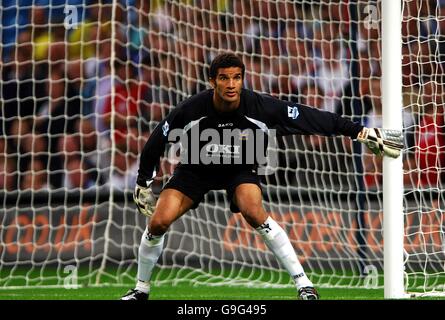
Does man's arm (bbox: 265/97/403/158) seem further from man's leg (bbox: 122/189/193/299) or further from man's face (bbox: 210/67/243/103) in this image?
man's leg (bbox: 122/189/193/299)

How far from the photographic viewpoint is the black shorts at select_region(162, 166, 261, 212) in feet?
21.5

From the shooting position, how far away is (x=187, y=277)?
30.9ft

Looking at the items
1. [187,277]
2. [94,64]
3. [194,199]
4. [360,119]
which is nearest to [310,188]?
[360,119]

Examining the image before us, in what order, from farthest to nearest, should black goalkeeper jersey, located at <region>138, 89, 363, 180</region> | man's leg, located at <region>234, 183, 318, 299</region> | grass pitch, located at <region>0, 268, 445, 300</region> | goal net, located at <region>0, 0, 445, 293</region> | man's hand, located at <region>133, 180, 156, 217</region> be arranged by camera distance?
goal net, located at <region>0, 0, 445, 293</region> < grass pitch, located at <region>0, 268, 445, 300</region> < man's hand, located at <region>133, 180, 156, 217</region> < black goalkeeper jersey, located at <region>138, 89, 363, 180</region> < man's leg, located at <region>234, 183, 318, 299</region>

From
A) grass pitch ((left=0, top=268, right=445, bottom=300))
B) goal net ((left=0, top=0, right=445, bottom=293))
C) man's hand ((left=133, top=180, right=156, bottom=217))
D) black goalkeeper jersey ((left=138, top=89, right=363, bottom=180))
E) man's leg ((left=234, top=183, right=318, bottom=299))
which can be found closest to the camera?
man's leg ((left=234, top=183, right=318, bottom=299))

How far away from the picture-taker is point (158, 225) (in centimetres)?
647

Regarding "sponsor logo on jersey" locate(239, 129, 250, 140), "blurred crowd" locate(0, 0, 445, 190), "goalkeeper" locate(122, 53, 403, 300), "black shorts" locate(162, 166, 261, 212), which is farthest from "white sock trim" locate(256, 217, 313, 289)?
"blurred crowd" locate(0, 0, 445, 190)

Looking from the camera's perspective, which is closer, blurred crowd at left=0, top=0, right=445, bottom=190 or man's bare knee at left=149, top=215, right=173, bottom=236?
man's bare knee at left=149, top=215, right=173, bottom=236

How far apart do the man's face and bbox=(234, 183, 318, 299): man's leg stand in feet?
1.80

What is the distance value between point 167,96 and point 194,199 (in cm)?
398

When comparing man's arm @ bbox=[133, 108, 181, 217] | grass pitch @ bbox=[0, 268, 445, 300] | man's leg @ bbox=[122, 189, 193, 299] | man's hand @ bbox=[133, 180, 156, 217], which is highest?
man's arm @ bbox=[133, 108, 181, 217]

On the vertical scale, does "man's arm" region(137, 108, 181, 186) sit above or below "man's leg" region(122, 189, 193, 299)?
above
